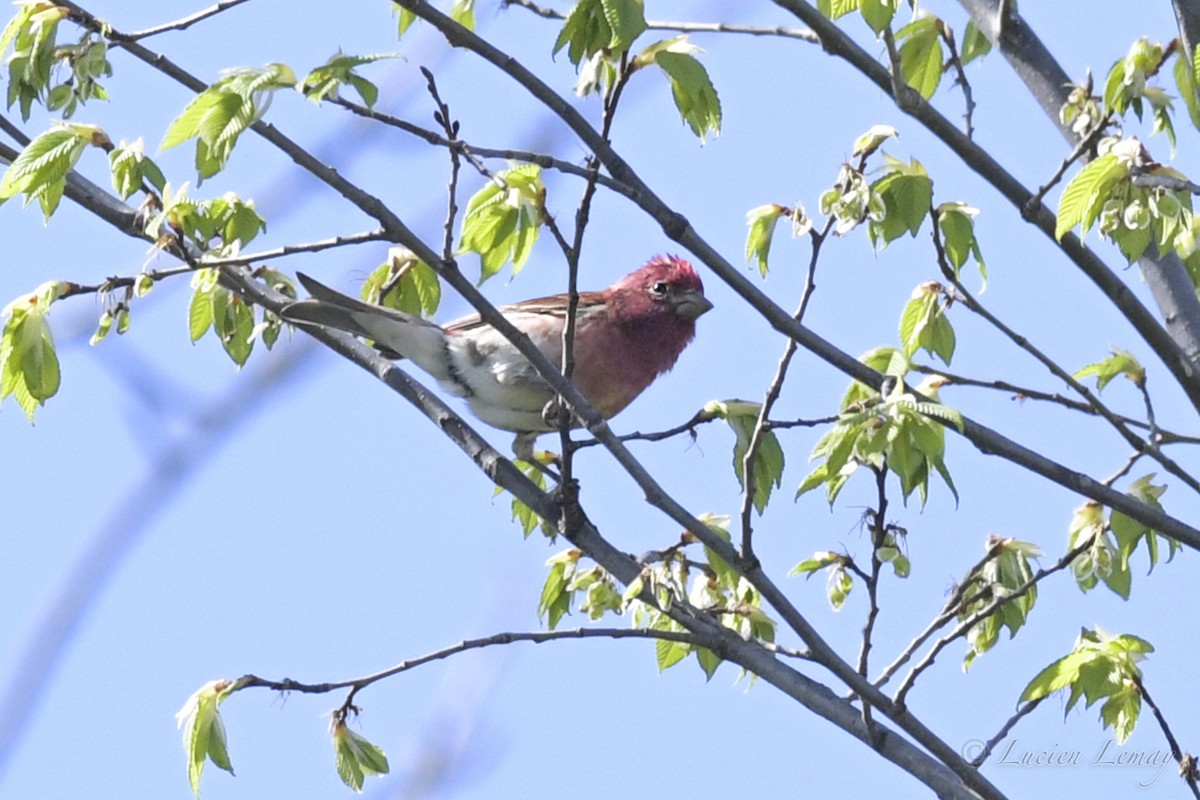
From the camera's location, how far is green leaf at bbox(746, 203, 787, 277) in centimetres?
458

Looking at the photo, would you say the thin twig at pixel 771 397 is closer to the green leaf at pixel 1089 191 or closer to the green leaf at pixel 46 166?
the green leaf at pixel 1089 191

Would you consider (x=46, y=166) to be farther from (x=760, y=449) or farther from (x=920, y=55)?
(x=920, y=55)

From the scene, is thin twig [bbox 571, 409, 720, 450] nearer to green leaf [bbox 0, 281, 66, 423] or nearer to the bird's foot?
the bird's foot

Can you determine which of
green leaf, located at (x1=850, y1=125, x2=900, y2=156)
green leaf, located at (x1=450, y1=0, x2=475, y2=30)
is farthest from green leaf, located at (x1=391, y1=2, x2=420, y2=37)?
green leaf, located at (x1=850, y1=125, x2=900, y2=156)

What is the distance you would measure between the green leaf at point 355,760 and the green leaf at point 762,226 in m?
1.87

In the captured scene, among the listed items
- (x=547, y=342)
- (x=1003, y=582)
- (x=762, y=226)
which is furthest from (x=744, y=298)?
(x=547, y=342)

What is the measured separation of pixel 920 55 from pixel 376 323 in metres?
2.24

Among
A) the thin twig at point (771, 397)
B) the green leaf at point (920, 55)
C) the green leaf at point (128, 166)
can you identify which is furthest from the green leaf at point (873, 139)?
the green leaf at point (128, 166)

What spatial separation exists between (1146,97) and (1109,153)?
600 mm

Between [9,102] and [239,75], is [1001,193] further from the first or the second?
[9,102]

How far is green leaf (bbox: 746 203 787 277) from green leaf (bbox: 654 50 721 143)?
446 millimetres

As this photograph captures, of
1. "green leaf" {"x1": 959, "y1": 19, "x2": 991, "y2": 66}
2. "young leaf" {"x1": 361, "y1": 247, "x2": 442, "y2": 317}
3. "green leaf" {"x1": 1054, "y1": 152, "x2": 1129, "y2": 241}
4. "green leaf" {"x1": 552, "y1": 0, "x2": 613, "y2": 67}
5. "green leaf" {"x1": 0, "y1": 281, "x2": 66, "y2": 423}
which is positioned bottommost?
"green leaf" {"x1": 0, "y1": 281, "x2": 66, "y2": 423}

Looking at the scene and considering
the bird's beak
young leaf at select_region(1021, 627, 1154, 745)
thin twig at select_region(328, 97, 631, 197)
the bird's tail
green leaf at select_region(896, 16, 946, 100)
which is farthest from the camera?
the bird's beak

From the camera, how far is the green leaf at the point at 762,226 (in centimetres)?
458
